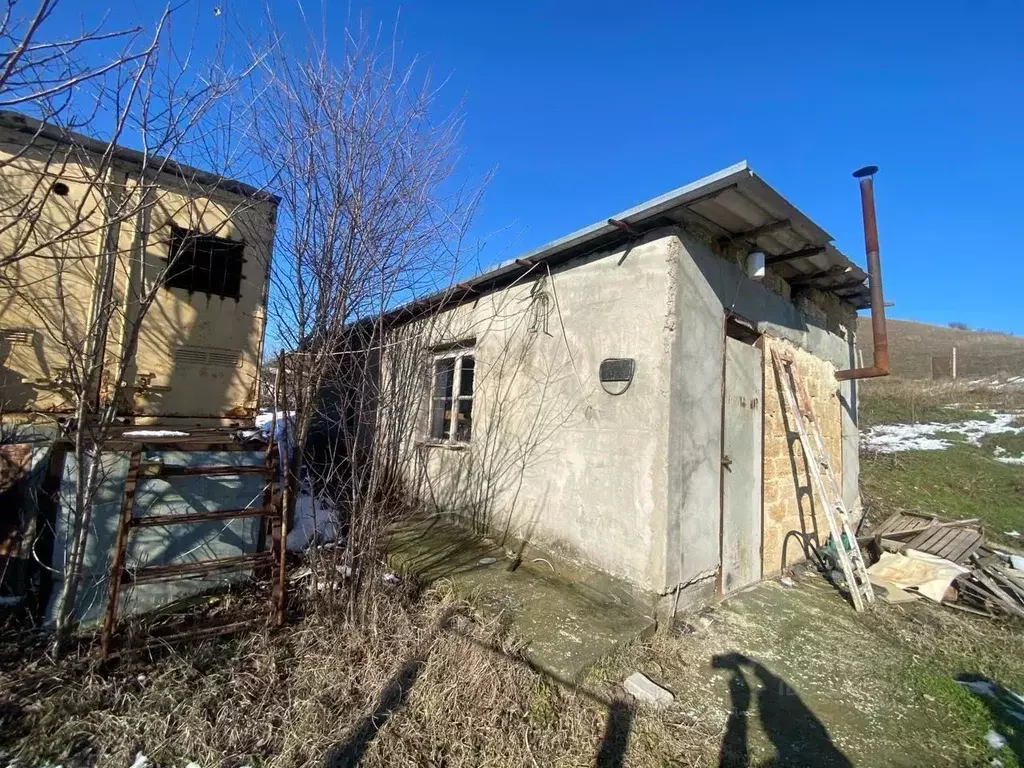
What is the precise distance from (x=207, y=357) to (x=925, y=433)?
1786 cm

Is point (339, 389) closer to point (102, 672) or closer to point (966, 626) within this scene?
point (102, 672)

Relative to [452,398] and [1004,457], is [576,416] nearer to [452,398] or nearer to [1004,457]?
[452,398]

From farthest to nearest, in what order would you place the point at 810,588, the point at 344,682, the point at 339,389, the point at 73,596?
the point at 810,588, the point at 339,389, the point at 73,596, the point at 344,682

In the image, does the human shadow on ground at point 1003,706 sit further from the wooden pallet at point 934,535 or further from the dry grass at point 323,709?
the wooden pallet at point 934,535

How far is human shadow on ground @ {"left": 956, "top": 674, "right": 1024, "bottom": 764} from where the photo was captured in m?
2.66

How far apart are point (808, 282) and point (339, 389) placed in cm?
557

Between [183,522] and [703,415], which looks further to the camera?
[703,415]

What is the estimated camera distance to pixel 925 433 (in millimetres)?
13516

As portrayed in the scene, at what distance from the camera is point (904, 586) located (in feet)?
15.7

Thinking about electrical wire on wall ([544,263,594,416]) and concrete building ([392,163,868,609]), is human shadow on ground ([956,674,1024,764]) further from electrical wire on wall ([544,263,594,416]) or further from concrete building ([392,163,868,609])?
electrical wire on wall ([544,263,594,416])

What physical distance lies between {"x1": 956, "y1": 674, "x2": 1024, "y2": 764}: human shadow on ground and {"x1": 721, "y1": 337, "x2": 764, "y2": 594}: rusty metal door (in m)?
1.57

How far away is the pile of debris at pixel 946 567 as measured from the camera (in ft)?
14.8

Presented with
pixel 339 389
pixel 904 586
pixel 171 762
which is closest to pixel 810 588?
pixel 904 586

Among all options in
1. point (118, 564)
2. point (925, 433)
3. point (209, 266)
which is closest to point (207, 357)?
point (209, 266)
